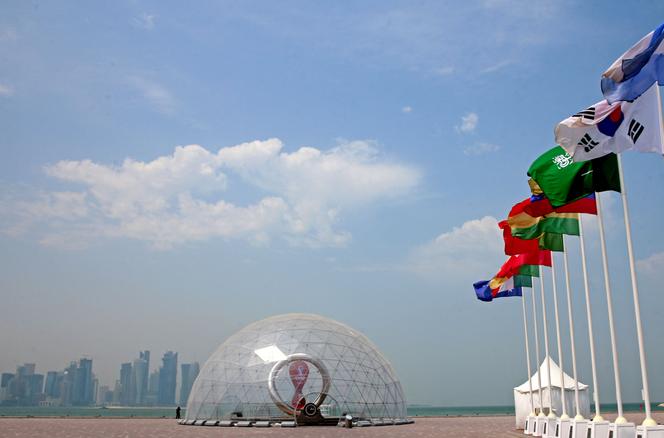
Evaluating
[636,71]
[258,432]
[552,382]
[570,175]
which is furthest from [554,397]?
[636,71]

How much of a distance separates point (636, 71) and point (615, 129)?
5.82ft

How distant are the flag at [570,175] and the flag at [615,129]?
5.10 ft

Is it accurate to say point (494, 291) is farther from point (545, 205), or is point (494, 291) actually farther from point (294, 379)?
point (294, 379)

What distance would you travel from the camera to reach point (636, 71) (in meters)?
14.3

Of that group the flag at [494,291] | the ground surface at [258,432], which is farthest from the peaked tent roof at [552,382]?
the flag at [494,291]

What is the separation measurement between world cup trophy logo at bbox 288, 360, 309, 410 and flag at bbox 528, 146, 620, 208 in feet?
70.5

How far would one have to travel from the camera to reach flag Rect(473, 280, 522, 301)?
30703mm

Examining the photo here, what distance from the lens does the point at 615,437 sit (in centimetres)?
1719

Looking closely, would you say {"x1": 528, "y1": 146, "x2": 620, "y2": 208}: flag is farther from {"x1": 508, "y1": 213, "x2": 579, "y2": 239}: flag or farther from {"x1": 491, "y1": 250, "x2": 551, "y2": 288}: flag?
{"x1": 491, "y1": 250, "x2": 551, "y2": 288}: flag

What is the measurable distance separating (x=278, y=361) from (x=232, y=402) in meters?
3.59

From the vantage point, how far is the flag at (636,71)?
13977mm

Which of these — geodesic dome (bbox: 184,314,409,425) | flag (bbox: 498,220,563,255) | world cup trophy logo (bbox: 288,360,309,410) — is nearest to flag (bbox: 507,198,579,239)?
flag (bbox: 498,220,563,255)

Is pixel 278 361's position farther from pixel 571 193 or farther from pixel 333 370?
pixel 571 193

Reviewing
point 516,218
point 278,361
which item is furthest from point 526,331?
point 278,361
